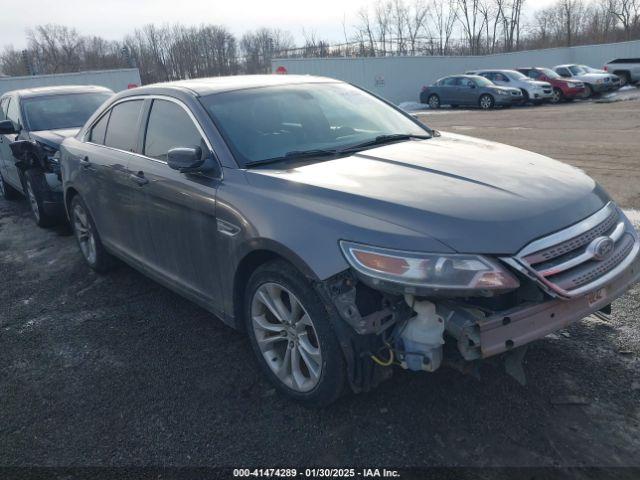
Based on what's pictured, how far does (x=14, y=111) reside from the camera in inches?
331

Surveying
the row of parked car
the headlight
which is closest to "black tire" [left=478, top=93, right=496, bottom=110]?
the row of parked car

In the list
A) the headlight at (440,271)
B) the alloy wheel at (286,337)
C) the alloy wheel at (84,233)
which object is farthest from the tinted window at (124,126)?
the headlight at (440,271)

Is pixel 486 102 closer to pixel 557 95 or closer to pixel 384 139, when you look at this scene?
pixel 557 95

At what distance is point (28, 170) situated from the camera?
7.11 m

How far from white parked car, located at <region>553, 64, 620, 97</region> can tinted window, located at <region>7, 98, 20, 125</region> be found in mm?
23775

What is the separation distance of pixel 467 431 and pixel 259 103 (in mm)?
2477

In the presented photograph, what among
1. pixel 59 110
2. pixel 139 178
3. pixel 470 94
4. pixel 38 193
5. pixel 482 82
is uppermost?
pixel 59 110

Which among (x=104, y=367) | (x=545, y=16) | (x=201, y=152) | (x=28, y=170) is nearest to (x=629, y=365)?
(x=201, y=152)

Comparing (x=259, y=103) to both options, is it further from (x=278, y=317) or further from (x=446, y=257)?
(x=446, y=257)

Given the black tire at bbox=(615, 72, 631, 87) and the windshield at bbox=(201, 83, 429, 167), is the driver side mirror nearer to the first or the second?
the windshield at bbox=(201, 83, 429, 167)

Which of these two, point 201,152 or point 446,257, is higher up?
point 201,152

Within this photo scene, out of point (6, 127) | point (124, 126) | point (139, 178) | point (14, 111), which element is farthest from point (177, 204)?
point (14, 111)

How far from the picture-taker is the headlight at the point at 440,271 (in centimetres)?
240

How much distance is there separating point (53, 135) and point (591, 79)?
24445 mm
